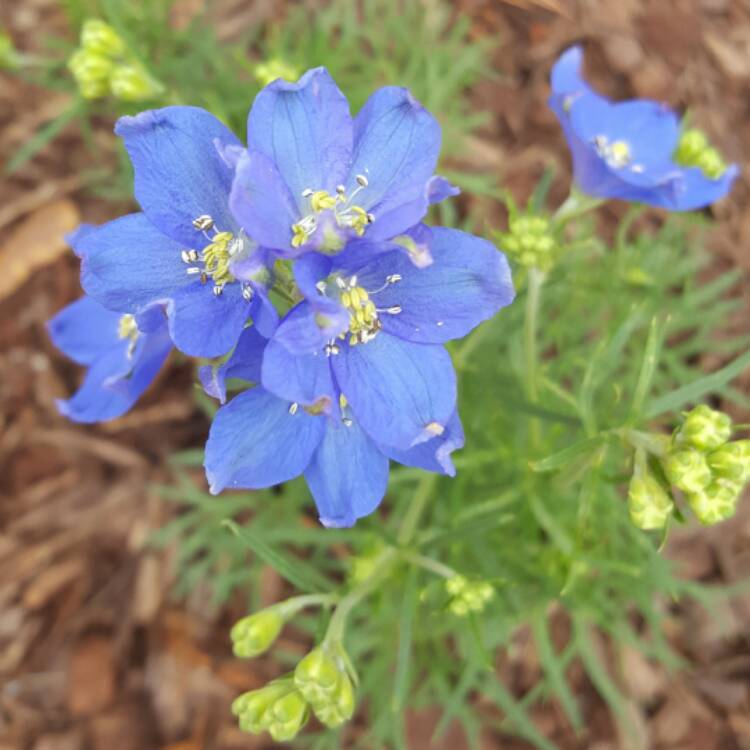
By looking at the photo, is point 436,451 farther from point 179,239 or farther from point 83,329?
point 83,329

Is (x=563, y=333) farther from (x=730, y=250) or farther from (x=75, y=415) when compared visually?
(x=75, y=415)

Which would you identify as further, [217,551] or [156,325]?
[217,551]

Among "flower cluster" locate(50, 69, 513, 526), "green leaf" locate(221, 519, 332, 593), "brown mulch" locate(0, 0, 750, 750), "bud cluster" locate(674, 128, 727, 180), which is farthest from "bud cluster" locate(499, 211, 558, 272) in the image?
"brown mulch" locate(0, 0, 750, 750)

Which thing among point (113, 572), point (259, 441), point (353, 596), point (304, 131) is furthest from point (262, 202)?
point (113, 572)

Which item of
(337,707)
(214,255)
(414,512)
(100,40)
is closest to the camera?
(214,255)

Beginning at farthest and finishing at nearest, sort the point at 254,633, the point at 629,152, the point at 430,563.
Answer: the point at 629,152 < the point at 430,563 < the point at 254,633

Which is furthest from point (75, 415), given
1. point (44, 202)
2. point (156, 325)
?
point (44, 202)

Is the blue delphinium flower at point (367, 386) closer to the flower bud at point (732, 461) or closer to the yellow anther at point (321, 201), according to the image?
the yellow anther at point (321, 201)
